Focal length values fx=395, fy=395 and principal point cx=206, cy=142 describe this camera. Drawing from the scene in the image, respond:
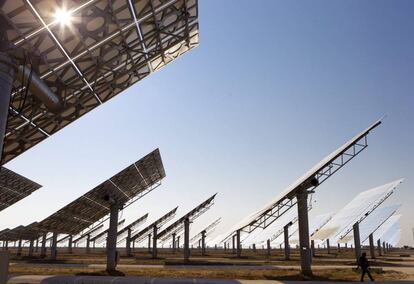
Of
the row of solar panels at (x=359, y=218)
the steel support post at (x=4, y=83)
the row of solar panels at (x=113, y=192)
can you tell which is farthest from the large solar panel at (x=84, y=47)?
the row of solar panels at (x=359, y=218)

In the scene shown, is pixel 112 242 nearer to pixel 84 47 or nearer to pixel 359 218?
pixel 84 47

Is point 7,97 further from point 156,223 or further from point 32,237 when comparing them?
point 32,237

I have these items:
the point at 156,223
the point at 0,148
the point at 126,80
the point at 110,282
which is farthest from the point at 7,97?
the point at 156,223

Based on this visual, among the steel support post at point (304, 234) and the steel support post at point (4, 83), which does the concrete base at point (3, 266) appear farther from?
the steel support post at point (304, 234)

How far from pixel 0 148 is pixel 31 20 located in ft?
13.2

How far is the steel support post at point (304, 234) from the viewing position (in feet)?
81.9

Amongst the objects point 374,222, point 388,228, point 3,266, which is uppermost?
point 374,222

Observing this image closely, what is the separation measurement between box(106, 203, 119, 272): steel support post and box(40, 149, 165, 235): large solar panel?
0.82 metres

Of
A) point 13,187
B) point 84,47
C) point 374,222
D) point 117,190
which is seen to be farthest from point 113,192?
point 374,222

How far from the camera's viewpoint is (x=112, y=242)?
96.8 feet

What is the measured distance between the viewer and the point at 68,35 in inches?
516

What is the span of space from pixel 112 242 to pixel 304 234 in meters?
14.0

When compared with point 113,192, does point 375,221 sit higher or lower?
lower

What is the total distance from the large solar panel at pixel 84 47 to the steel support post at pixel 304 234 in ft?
42.1
